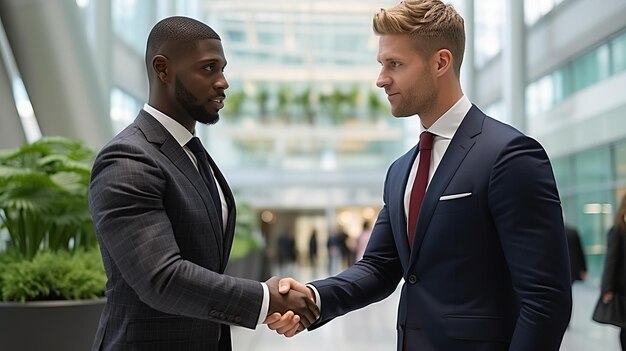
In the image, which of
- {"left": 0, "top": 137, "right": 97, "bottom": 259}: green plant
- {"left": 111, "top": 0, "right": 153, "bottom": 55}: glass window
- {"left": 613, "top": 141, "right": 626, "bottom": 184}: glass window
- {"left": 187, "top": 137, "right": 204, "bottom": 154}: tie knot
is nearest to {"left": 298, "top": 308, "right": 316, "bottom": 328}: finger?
{"left": 187, "top": 137, "right": 204, "bottom": 154}: tie knot

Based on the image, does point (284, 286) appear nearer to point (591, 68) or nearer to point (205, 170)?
point (205, 170)

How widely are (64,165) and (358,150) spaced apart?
23.3 metres

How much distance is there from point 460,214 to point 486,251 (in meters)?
0.14

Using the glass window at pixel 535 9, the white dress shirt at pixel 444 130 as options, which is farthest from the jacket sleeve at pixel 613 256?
the glass window at pixel 535 9

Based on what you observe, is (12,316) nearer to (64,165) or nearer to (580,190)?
(64,165)

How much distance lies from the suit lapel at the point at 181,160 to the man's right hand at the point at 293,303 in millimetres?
205

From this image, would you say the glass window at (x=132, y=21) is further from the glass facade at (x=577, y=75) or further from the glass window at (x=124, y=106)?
the glass facade at (x=577, y=75)

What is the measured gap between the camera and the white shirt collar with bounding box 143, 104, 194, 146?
2.49 metres

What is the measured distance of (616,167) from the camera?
1042cm

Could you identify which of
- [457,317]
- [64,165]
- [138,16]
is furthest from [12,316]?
[138,16]

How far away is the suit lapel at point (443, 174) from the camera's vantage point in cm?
240

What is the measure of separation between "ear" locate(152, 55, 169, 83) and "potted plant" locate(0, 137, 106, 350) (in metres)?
2.75

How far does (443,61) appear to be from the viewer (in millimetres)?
2520

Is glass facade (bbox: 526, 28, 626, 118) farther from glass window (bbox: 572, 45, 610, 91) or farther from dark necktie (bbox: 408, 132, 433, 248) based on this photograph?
dark necktie (bbox: 408, 132, 433, 248)
